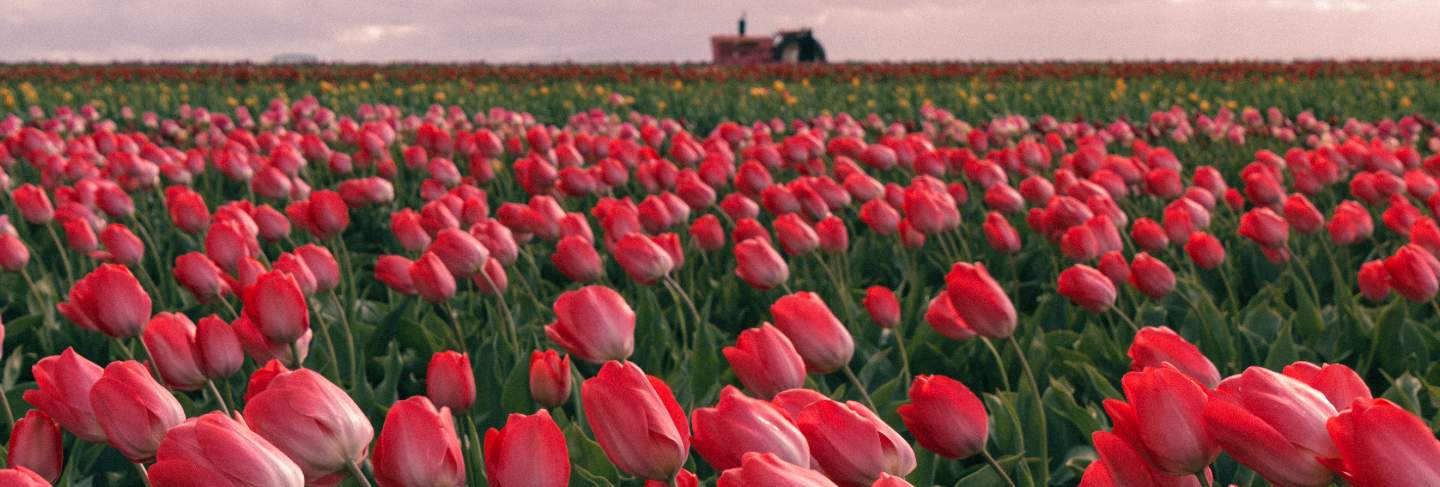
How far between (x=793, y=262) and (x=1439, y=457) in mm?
3110

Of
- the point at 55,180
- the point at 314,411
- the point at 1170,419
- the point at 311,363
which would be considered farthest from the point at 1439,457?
the point at 55,180

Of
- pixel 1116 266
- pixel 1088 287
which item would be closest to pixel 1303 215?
pixel 1116 266

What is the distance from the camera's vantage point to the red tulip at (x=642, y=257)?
2492 mm

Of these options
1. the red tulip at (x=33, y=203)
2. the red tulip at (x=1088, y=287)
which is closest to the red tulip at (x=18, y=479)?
the red tulip at (x=1088, y=287)

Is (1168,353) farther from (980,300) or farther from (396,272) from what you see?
(396,272)

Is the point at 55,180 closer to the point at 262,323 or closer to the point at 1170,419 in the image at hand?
the point at 262,323

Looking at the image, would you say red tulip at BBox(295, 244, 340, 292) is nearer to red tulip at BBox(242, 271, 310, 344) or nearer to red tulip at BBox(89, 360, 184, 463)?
red tulip at BBox(242, 271, 310, 344)

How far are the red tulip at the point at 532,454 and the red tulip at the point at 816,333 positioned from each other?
712mm

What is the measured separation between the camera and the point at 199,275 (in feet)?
7.97

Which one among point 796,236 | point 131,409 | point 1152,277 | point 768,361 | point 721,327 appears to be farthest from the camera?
point 721,327

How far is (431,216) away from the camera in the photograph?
318 centimetres

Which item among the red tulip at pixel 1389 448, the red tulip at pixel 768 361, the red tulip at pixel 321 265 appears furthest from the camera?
the red tulip at pixel 321 265

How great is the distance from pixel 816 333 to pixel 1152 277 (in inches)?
45.9

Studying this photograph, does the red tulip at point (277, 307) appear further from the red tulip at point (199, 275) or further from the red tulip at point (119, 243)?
the red tulip at point (119, 243)
